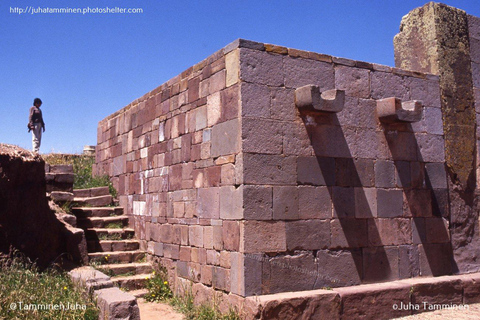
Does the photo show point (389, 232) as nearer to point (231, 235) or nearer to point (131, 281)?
point (231, 235)

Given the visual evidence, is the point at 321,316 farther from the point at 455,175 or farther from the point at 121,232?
the point at 121,232

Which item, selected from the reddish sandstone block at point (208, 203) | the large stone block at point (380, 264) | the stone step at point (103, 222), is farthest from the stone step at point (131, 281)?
the large stone block at point (380, 264)

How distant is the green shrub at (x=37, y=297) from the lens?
5141 millimetres

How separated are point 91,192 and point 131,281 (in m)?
2.97

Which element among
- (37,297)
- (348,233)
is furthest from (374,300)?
(37,297)

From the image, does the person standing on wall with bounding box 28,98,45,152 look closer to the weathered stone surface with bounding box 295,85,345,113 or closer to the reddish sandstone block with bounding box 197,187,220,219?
the reddish sandstone block with bounding box 197,187,220,219

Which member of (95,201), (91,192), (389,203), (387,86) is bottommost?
(389,203)

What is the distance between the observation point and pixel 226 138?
19.7ft

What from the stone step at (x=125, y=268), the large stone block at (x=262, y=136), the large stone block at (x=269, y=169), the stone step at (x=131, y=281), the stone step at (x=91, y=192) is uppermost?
the large stone block at (x=262, y=136)

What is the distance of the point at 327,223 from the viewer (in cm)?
608

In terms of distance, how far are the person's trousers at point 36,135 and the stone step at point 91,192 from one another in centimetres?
407

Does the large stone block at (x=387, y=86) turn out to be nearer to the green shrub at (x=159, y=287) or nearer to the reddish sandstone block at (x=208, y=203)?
the reddish sandstone block at (x=208, y=203)

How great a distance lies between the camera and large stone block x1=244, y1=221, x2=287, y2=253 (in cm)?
556

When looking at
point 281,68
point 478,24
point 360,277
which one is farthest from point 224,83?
point 478,24
